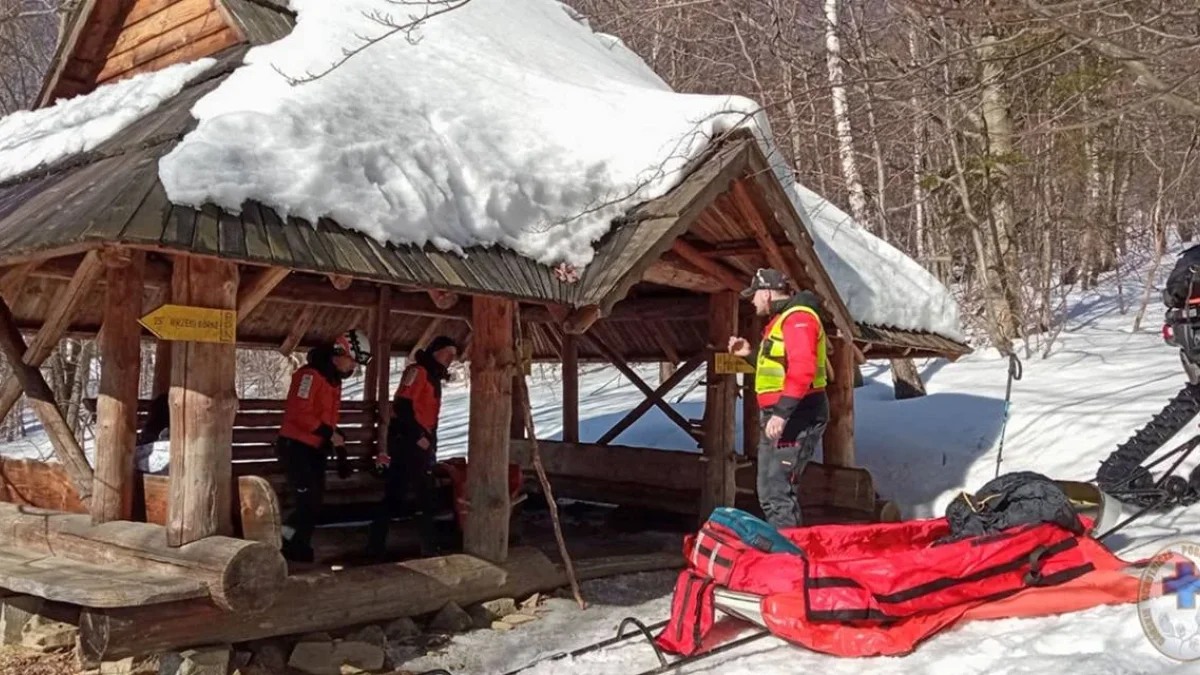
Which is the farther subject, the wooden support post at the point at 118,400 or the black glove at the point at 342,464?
the black glove at the point at 342,464

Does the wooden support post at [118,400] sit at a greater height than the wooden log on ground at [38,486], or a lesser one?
greater

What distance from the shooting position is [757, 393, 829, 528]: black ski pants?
285 inches

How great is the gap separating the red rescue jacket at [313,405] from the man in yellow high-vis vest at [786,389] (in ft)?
10.5

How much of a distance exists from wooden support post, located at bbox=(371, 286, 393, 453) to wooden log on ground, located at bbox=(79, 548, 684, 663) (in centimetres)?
279

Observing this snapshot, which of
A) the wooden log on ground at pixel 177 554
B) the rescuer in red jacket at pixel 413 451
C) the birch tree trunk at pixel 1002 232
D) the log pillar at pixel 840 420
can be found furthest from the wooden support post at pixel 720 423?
the birch tree trunk at pixel 1002 232

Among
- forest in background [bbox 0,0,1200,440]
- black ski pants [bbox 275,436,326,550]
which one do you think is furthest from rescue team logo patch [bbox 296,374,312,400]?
forest in background [bbox 0,0,1200,440]

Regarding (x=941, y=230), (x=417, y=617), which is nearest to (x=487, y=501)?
(x=417, y=617)

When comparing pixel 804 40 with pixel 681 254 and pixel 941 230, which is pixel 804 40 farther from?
pixel 681 254

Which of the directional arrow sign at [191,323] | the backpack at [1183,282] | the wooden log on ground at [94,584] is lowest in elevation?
the wooden log on ground at [94,584]

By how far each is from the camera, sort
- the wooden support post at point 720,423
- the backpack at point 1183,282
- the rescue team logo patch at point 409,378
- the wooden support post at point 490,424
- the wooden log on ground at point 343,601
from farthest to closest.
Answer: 1. the wooden support post at point 720,423
2. the rescue team logo patch at point 409,378
3. the backpack at point 1183,282
4. the wooden support post at point 490,424
5. the wooden log on ground at point 343,601

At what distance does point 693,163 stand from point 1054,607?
3.98 meters

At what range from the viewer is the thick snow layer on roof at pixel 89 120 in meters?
7.13

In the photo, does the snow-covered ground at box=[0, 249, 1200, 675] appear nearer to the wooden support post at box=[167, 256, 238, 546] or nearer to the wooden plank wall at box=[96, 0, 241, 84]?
the wooden support post at box=[167, 256, 238, 546]

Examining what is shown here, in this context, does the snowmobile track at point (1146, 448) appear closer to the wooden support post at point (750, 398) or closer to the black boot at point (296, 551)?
the wooden support post at point (750, 398)
